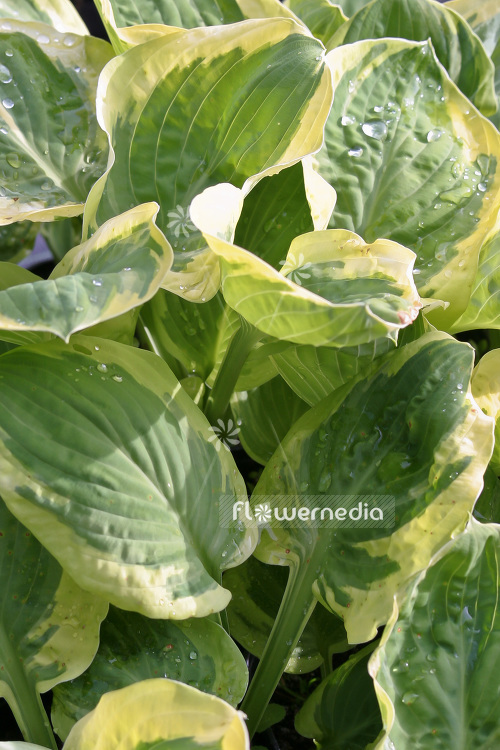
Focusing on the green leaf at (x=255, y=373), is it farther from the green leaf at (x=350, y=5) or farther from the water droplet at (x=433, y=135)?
the green leaf at (x=350, y=5)

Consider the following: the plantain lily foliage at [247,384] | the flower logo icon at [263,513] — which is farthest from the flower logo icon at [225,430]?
the flower logo icon at [263,513]

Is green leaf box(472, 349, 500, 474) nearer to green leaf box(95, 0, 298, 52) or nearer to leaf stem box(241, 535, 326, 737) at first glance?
leaf stem box(241, 535, 326, 737)

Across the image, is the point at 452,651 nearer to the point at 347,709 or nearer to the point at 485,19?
the point at 347,709

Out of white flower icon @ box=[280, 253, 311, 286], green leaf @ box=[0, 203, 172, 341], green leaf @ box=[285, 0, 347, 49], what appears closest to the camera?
green leaf @ box=[0, 203, 172, 341]

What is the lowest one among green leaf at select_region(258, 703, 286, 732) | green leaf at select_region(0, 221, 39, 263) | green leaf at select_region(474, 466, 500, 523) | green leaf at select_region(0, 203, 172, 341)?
green leaf at select_region(258, 703, 286, 732)

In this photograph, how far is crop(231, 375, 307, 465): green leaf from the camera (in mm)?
647

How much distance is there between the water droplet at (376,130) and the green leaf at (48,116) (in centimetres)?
23

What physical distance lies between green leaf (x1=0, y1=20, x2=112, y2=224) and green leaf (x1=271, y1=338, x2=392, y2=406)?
0.23 metres

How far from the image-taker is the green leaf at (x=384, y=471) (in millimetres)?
447

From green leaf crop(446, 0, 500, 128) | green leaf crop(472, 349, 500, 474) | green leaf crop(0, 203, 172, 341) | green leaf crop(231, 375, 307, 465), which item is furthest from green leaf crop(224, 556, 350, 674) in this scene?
green leaf crop(446, 0, 500, 128)

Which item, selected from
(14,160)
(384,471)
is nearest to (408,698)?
(384,471)

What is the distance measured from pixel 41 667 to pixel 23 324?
26cm

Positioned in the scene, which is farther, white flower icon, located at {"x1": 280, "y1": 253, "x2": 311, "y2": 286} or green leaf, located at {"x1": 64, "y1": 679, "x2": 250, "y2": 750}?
white flower icon, located at {"x1": 280, "y1": 253, "x2": 311, "y2": 286}

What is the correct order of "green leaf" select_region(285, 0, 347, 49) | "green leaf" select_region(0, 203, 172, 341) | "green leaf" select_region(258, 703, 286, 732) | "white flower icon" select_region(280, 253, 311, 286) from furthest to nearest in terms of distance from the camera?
"green leaf" select_region(285, 0, 347, 49) → "green leaf" select_region(258, 703, 286, 732) → "white flower icon" select_region(280, 253, 311, 286) → "green leaf" select_region(0, 203, 172, 341)
